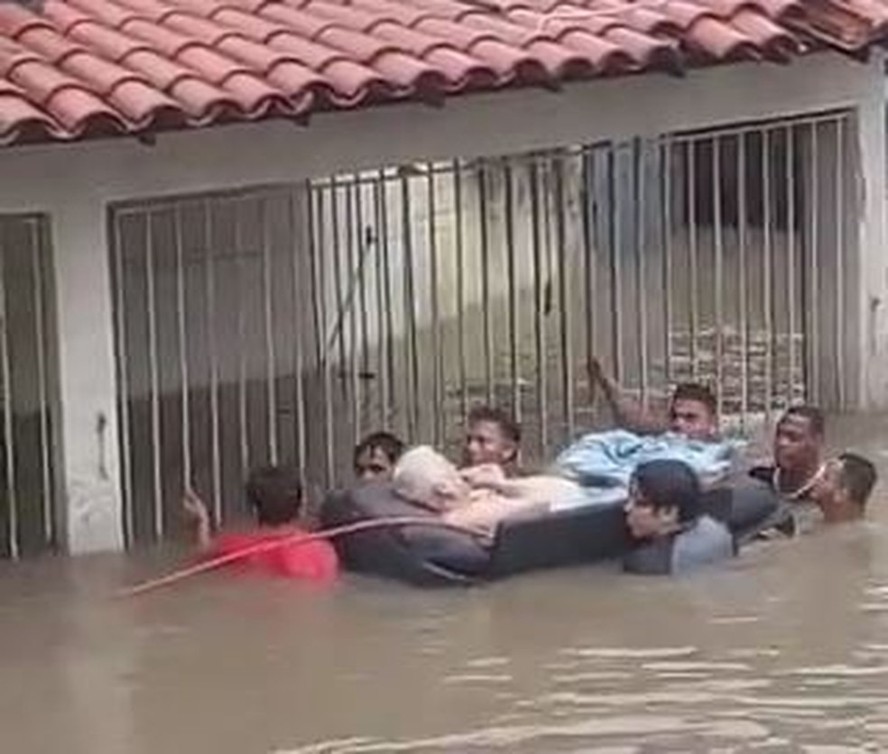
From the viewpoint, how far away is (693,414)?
11883mm

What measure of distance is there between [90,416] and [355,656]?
6.71ft

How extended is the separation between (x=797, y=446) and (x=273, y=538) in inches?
94.8

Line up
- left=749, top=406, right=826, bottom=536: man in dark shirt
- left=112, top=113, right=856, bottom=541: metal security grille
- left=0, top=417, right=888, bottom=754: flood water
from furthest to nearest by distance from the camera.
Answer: left=112, top=113, right=856, bottom=541: metal security grille → left=749, top=406, right=826, bottom=536: man in dark shirt → left=0, top=417, right=888, bottom=754: flood water

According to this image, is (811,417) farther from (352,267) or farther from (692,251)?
(352,267)

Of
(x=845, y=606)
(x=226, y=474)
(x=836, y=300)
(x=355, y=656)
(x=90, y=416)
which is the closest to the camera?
(x=355, y=656)

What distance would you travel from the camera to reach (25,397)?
465 inches

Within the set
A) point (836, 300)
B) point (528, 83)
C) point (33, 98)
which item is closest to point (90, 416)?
point (33, 98)

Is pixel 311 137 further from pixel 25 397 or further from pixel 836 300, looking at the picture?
pixel 836 300

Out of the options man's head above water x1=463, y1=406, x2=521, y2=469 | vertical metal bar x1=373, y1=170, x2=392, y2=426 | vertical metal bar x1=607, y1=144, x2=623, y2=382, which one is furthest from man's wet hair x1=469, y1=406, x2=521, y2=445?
vertical metal bar x1=607, y1=144, x2=623, y2=382

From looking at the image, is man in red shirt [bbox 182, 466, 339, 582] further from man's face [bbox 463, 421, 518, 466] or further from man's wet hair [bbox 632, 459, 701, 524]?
man's wet hair [bbox 632, 459, 701, 524]

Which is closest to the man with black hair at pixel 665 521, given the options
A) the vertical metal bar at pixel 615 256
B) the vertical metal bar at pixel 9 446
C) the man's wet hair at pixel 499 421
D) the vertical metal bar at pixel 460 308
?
the man's wet hair at pixel 499 421

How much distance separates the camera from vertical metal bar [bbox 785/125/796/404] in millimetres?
14023

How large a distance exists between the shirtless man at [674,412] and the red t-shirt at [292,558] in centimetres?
183

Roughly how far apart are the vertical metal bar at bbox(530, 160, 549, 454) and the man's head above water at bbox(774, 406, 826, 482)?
4.88ft
